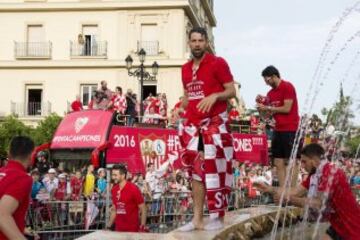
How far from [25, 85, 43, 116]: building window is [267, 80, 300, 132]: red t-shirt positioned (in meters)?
38.8

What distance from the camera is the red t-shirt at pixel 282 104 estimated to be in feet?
29.8

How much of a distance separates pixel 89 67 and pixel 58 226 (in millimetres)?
34385

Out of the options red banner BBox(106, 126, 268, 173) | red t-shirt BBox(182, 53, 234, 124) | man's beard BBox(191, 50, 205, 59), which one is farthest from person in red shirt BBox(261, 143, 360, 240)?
red banner BBox(106, 126, 268, 173)

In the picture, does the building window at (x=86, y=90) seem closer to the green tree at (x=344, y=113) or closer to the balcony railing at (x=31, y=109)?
the balcony railing at (x=31, y=109)

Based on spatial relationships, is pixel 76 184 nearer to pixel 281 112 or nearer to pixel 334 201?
pixel 281 112

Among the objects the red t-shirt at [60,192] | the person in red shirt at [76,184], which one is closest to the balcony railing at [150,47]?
the person in red shirt at [76,184]

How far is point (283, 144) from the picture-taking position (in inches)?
360

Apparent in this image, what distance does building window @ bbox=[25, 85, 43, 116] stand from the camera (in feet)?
152

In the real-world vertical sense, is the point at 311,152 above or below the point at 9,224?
above

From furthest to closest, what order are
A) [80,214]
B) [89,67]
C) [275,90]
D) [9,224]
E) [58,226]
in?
[89,67] < [80,214] < [58,226] < [275,90] < [9,224]

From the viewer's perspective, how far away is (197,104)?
651 centimetres

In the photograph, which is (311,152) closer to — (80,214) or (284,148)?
(284,148)

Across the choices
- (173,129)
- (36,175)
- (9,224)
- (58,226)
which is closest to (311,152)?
(9,224)

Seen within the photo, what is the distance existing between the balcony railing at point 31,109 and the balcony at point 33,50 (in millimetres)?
3217
